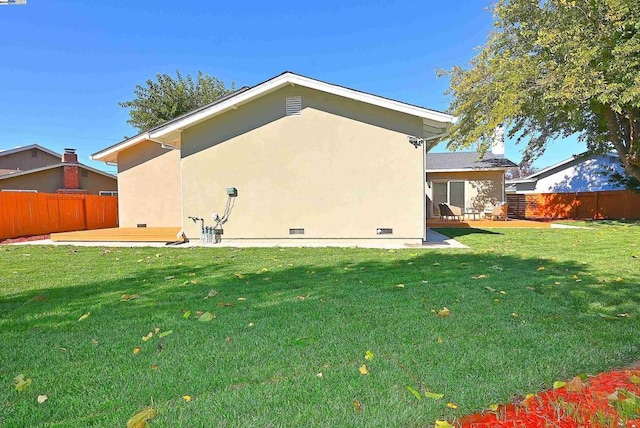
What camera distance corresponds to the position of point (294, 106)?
34.4 ft

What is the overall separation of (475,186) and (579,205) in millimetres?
9115

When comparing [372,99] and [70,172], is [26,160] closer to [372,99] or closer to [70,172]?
[70,172]

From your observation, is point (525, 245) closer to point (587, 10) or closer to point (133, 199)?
point (587, 10)

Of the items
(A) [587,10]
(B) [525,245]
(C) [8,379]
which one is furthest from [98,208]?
(A) [587,10]

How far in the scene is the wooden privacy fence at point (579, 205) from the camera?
66.2ft

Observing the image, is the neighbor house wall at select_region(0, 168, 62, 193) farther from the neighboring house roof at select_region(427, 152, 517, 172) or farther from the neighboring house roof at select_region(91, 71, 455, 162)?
the neighboring house roof at select_region(427, 152, 517, 172)

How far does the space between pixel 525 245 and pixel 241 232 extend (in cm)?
804

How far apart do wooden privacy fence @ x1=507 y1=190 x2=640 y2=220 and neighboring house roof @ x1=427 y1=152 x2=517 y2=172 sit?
5.94m

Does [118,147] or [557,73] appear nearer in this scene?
[557,73]

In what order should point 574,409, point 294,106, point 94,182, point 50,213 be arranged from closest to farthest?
point 574,409 → point 294,106 → point 50,213 → point 94,182

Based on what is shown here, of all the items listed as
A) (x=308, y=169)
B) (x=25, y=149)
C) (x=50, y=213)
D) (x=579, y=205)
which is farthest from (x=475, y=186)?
(x=25, y=149)

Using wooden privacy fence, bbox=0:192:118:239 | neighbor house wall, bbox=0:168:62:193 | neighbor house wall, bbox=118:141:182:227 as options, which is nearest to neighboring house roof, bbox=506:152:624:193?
neighbor house wall, bbox=118:141:182:227

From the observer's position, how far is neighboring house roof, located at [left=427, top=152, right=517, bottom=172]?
58.7 feet

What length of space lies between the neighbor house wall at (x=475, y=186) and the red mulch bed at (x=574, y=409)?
16.6m
